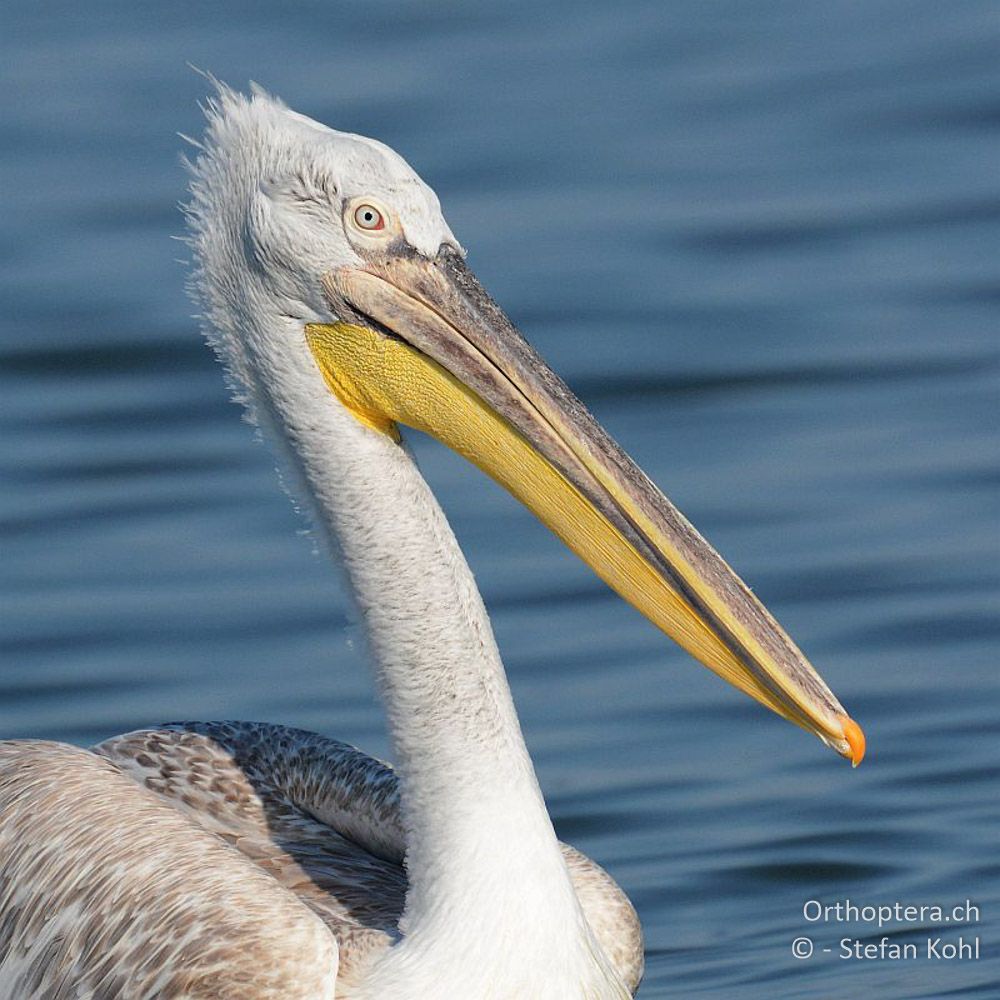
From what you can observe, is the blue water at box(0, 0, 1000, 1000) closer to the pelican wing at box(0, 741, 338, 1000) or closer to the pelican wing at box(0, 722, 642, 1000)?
the pelican wing at box(0, 722, 642, 1000)

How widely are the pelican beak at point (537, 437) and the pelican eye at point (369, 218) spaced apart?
0.06 metres

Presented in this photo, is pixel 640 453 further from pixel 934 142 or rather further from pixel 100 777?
pixel 100 777

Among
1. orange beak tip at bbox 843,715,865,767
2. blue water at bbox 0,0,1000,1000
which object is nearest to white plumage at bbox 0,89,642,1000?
orange beak tip at bbox 843,715,865,767

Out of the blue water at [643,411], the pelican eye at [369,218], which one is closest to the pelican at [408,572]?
the pelican eye at [369,218]

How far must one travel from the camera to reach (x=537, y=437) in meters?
4.44

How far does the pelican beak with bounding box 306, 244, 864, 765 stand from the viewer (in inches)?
174

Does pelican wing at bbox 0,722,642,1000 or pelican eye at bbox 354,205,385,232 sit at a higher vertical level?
pelican eye at bbox 354,205,385,232

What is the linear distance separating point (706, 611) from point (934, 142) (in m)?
6.81

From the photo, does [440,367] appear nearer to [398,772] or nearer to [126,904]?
[398,772]

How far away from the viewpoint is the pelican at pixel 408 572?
439 centimetres

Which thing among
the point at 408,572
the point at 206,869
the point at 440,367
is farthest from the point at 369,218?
the point at 206,869

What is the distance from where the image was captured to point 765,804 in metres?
6.68

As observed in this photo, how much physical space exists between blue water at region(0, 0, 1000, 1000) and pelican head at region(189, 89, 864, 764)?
1.59 metres

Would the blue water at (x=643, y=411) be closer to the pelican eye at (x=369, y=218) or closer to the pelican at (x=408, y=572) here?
the pelican at (x=408, y=572)
